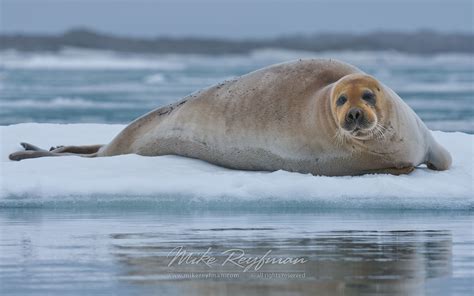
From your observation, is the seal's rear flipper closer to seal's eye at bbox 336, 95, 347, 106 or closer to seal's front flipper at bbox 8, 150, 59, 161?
seal's eye at bbox 336, 95, 347, 106

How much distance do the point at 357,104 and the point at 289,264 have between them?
2319mm

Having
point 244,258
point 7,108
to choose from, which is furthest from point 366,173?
point 7,108

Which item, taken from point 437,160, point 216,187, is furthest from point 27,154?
point 437,160

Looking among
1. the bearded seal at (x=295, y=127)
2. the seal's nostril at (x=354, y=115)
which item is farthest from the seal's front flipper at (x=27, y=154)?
the seal's nostril at (x=354, y=115)

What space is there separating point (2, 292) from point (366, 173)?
11.8 feet

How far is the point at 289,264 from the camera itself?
5.31 meters

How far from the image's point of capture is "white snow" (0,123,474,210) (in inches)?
285

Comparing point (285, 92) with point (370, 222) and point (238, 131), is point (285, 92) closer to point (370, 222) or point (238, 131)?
point (238, 131)

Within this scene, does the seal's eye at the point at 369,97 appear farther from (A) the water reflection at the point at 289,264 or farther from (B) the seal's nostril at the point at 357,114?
(A) the water reflection at the point at 289,264

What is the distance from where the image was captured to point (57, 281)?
4953mm

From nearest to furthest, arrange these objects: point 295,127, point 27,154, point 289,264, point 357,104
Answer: point 289,264 < point 357,104 < point 295,127 < point 27,154

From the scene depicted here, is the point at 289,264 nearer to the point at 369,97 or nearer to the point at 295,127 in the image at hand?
the point at 369,97

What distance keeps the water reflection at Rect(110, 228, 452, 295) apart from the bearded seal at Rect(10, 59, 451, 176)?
54.5 inches

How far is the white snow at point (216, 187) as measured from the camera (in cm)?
723
